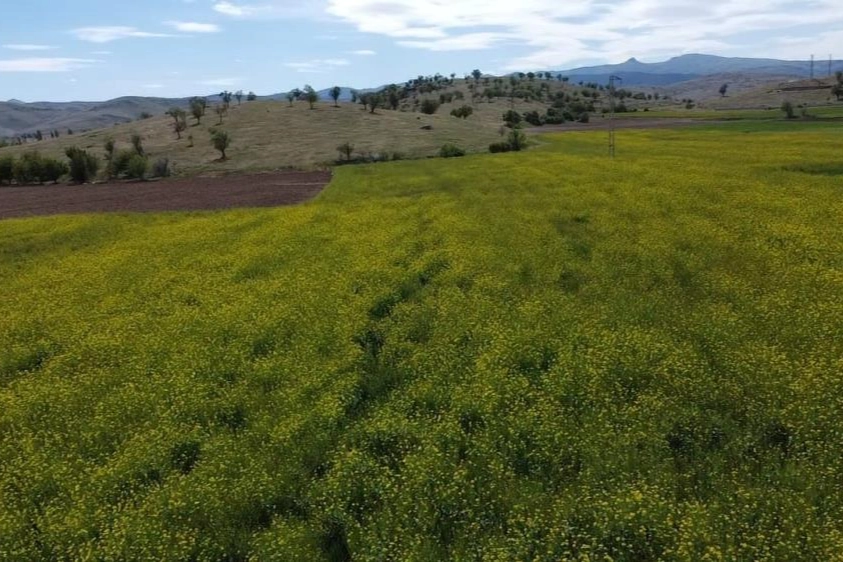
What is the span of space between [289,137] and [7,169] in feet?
152

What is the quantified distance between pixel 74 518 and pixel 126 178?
83515mm

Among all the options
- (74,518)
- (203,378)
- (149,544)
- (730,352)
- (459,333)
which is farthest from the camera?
(459,333)

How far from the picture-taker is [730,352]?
1590 cm

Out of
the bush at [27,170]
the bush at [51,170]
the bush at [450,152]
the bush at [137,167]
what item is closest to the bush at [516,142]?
the bush at [450,152]

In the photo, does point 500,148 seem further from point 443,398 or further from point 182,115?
point 443,398

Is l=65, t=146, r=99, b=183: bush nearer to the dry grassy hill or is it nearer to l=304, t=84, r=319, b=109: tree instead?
the dry grassy hill

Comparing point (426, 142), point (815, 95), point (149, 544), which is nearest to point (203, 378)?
point (149, 544)

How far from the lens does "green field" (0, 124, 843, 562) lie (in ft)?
34.9

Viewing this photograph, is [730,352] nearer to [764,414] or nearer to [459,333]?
[764,414]

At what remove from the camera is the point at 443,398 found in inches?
591

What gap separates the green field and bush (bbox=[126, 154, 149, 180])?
185 feet

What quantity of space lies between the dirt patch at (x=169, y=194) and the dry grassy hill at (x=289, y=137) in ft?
42.4

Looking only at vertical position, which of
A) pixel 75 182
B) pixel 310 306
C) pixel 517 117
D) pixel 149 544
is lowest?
pixel 149 544

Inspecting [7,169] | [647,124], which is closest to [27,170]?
[7,169]
